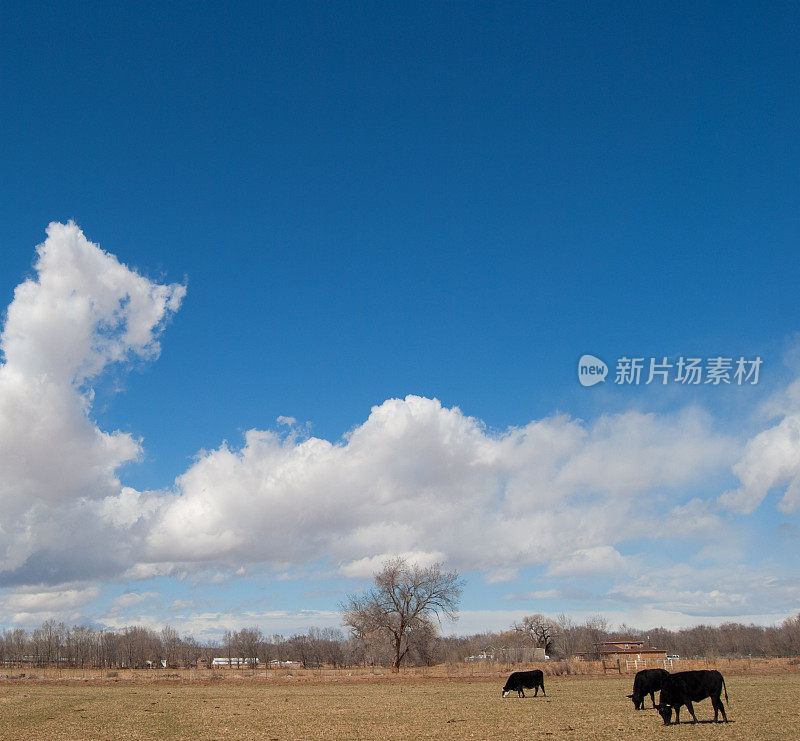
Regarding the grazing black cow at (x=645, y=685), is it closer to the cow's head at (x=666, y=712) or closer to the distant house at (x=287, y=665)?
the cow's head at (x=666, y=712)

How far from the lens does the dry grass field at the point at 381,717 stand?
21.6 meters

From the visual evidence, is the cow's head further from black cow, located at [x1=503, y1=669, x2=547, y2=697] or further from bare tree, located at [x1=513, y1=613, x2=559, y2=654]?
bare tree, located at [x1=513, y1=613, x2=559, y2=654]

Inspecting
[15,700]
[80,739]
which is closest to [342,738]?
[80,739]

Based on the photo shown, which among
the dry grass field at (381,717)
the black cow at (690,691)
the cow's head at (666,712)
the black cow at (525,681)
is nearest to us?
the dry grass field at (381,717)

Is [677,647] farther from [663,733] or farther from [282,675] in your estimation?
[663,733]

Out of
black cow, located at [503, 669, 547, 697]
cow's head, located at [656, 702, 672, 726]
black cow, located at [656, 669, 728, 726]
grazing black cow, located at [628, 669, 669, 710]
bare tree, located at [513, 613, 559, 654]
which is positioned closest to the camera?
cow's head, located at [656, 702, 672, 726]

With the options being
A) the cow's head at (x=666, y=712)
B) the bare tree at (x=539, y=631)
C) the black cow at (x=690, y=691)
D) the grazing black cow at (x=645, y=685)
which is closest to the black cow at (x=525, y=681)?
the grazing black cow at (x=645, y=685)

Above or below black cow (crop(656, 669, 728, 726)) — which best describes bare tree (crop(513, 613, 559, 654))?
below

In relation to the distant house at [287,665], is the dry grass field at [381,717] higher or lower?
higher

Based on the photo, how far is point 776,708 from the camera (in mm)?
26656

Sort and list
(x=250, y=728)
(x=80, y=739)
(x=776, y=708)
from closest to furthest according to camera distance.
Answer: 1. (x=80, y=739)
2. (x=250, y=728)
3. (x=776, y=708)

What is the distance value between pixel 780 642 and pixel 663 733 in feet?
593

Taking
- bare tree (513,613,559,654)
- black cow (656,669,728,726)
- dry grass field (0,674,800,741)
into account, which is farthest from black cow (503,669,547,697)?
bare tree (513,613,559,654)

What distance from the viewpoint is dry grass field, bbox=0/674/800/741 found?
21.6 meters
